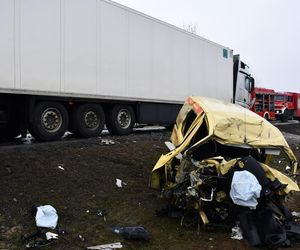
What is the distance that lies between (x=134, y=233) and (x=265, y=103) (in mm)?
29939

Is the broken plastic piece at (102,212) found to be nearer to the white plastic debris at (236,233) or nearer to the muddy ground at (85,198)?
the muddy ground at (85,198)

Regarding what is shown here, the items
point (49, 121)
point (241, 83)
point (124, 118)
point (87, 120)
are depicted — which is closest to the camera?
point (49, 121)

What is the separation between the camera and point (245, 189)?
5.39m

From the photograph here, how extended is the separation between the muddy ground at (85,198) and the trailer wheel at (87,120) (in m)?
2.12

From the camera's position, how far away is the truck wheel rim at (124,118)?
12.8 metres

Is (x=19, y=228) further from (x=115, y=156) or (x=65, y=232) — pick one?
(x=115, y=156)

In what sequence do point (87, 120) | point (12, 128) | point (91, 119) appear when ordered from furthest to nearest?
point (91, 119), point (87, 120), point (12, 128)

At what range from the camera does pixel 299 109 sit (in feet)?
129

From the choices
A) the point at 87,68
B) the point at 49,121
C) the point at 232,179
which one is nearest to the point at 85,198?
the point at 232,179

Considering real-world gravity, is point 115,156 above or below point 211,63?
below

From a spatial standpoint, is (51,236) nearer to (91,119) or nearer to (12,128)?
(12,128)

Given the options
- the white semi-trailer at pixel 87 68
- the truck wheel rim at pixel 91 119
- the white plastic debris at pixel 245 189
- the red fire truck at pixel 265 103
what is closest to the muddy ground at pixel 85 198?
the white plastic debris at pixel 245 189

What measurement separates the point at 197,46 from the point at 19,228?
11678 millimetres

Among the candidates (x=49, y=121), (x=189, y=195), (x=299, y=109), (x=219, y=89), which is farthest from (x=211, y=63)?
(x=299, y=109)
